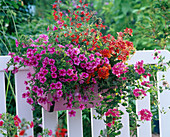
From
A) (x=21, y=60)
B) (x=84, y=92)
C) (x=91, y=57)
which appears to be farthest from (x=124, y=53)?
(x=21, y=60)

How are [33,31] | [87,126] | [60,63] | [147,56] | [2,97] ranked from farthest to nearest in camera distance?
1. [33,31]
2. [87,126]
3. [147,56]
4. [2,97]
5. [60,63]

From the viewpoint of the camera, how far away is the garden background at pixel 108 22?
2461 millimetres

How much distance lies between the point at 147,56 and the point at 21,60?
0.88m

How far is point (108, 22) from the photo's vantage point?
14.5 feet

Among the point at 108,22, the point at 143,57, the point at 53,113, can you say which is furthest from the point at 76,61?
the point at 108,22

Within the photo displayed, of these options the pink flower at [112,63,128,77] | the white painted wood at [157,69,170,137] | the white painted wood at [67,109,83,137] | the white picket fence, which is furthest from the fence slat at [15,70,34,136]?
the white painted wood at [157,69,170,137]

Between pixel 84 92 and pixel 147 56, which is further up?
pixel 147 56

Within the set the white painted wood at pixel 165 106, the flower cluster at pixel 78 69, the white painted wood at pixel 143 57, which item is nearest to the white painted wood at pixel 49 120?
the flower cluster at pixel 78 69

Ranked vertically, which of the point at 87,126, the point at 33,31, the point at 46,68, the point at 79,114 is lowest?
the point at 87,126

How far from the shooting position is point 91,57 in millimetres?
1478

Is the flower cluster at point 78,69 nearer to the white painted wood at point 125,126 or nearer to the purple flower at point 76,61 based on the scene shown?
the purple flower at point 76,61

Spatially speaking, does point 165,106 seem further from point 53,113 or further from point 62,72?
point 62,72

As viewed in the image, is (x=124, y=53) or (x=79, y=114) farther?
(x=79, y=114)

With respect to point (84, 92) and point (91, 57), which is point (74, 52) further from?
point (84, 92)
